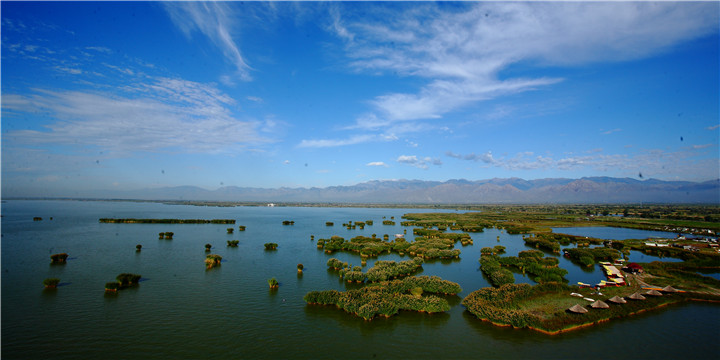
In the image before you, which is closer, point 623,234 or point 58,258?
point 58,258

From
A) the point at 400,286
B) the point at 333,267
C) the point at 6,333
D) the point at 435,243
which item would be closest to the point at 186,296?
the point at 6,333

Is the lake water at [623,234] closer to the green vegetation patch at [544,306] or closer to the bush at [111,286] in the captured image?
the green vegetation patch at [544,306]

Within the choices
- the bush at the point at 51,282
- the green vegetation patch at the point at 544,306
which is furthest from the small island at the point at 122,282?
the green vegetation patch at the point at 544,306

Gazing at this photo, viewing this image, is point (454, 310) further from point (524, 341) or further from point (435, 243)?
point (435, 243)

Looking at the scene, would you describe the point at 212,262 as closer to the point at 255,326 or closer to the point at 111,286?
the point at 111,286

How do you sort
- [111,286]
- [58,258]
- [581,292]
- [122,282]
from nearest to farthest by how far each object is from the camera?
[581,292], [111,286], [122,282], [58,258]

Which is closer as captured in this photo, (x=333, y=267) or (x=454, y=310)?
(x=454, y=310)

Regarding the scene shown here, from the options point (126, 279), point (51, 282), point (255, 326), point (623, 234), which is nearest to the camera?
point (255, 326)

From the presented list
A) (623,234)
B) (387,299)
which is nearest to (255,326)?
(387,299)

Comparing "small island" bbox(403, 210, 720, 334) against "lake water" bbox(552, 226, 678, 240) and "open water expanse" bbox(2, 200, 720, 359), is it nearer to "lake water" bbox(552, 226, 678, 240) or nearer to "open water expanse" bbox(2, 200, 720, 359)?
"open water expanse" bbox(2, 200, 720, 359)

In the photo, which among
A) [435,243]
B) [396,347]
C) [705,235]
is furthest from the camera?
[705,235]

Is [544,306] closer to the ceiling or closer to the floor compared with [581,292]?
closer to the floor
